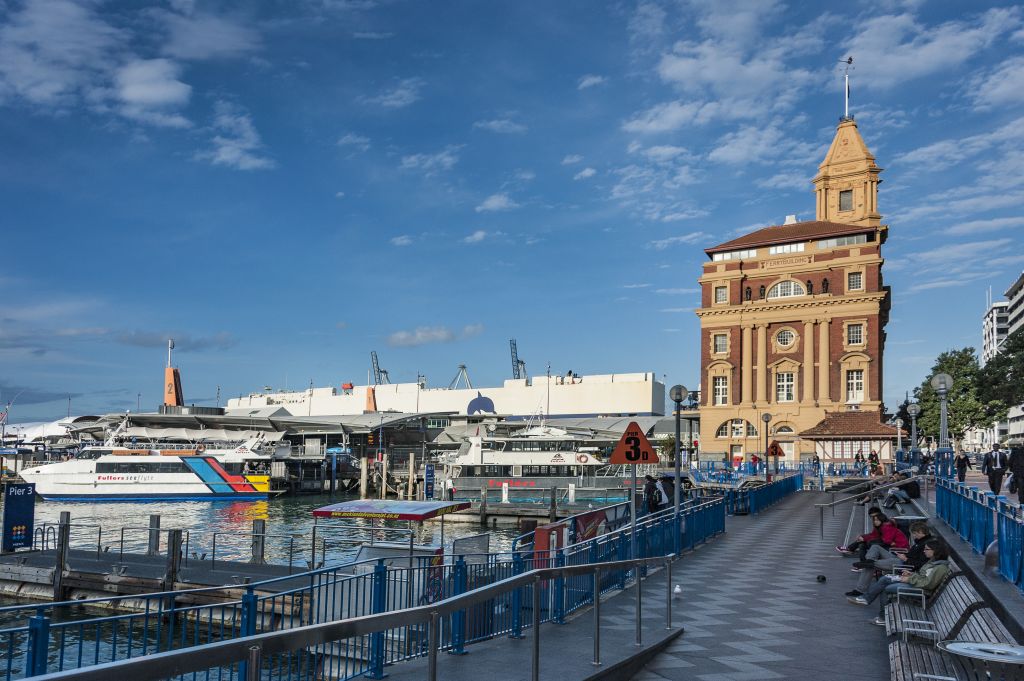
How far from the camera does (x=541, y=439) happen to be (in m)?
60.6

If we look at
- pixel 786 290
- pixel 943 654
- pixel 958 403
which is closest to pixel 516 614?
pixel 943 654

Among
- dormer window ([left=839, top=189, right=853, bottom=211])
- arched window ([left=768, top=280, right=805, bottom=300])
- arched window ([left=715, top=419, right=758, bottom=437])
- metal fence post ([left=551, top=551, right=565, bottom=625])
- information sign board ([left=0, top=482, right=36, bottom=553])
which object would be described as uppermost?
dormer window ([left=839, top=189, right=853, bottom=211])

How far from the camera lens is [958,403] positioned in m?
78.0

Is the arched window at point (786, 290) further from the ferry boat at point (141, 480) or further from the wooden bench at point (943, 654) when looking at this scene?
the wooden bench at point (943, 654)

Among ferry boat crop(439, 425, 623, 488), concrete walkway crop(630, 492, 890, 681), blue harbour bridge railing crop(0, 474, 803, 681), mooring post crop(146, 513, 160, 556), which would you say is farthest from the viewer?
ferry boat crop(439, 425, 623, 488)

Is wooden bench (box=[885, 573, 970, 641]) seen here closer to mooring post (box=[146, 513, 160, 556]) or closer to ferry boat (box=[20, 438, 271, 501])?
mooring post (box=[146, 513, 160, 556])

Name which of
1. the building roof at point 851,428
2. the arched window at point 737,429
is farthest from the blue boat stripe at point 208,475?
the arched window at point 737,429

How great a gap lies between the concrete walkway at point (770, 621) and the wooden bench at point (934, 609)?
488 millimetres

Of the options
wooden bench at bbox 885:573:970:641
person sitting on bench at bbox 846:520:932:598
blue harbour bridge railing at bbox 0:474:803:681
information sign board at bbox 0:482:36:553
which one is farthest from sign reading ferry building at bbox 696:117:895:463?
wooden bench at bbox 885:573:970:641

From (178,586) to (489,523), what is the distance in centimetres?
2982

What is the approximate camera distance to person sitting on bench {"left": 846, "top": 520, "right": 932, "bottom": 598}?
1378cm

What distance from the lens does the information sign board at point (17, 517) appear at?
27.8m

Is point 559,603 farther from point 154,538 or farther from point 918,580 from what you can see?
point 154,538

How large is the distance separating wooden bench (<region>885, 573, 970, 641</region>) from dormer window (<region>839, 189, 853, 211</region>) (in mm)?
79194
